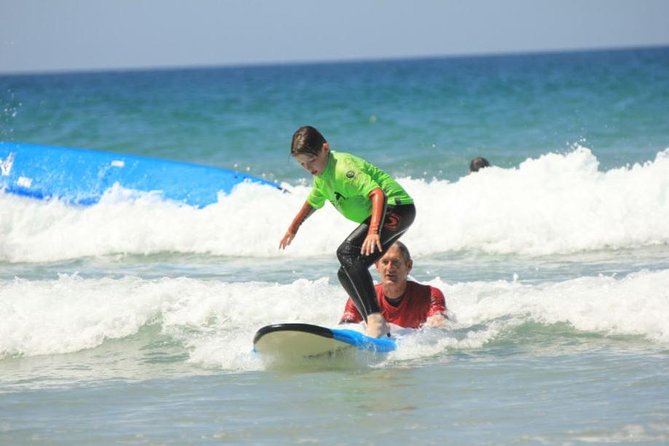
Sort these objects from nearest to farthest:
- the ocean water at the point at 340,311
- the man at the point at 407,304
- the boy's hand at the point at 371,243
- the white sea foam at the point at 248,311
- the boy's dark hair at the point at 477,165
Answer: the ocean water at the point at 340,311 < the boy's hand at the point at 371,243 < the man at the point at 407,304 < the white sea foam at the point at 248,311 < the boy's dark hair at the point at 477,165

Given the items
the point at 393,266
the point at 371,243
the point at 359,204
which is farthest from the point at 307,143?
the point at 393,266

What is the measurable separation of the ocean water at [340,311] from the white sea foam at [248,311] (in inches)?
0.8

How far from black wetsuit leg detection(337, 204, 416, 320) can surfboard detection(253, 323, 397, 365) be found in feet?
0.65

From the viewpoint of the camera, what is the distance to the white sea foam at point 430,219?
1205 cm

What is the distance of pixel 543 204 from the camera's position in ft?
42.8

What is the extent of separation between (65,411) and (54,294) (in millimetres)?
3134

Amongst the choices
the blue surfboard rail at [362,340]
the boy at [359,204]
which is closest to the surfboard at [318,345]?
the blue surfboard rail at [362,340]

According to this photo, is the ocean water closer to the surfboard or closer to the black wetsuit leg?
the surfboard

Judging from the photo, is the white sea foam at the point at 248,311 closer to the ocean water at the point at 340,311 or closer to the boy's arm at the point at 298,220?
the ocean water at the point at 340,311

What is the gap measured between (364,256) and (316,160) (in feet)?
2.09

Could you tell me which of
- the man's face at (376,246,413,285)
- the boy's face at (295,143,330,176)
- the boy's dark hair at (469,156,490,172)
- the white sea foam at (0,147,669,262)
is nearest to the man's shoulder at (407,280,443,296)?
the man's face at (376,246,413,285)

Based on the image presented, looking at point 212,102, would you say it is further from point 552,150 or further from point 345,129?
point 552,150

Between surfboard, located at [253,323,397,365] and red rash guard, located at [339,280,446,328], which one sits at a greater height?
red rash guard, located at [339,280,446,328]

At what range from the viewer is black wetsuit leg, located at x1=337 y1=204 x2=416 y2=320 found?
22.2 ft
